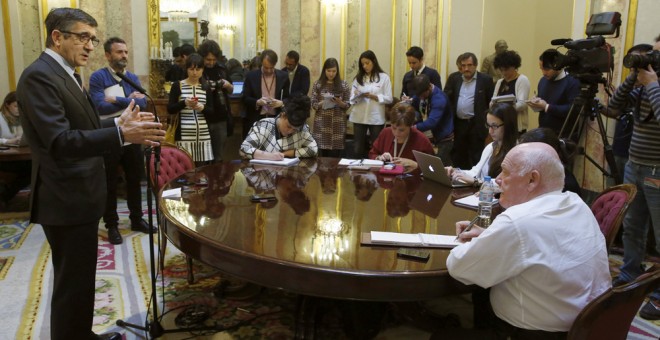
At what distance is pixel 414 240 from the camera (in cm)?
198

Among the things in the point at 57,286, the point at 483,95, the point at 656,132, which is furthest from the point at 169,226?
the point at 483,95

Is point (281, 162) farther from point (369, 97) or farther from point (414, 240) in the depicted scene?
point (369, 97)

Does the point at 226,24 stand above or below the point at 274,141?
above

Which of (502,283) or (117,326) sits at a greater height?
(502,283)

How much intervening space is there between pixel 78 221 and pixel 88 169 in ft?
0.71

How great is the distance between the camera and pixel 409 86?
18.0 ft

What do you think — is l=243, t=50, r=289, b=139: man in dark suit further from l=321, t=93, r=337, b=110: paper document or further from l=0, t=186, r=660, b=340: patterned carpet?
l=0, t=186, r=660, b=340: patterned carpet

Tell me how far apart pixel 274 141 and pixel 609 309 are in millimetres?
2779

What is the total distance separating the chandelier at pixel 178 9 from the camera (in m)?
6.46

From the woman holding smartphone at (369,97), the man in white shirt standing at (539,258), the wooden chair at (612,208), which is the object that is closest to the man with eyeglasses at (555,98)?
the woman holding smartphone at (369,97)

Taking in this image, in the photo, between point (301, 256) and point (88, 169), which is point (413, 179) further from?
point (88, 169)

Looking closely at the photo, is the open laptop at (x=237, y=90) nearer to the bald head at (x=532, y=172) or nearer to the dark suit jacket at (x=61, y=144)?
the dark suit jacket at (x=61, y=144)

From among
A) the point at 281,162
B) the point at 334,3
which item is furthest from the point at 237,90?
the point at 281,162

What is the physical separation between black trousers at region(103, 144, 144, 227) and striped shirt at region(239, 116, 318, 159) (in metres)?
1.08
